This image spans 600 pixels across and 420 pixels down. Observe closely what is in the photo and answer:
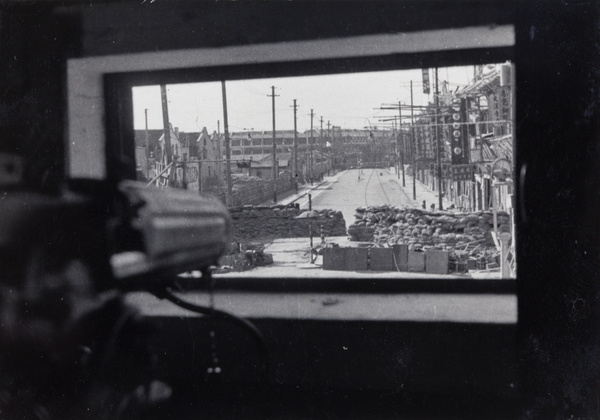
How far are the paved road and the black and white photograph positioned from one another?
0.01 m

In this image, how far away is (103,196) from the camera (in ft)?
7.86

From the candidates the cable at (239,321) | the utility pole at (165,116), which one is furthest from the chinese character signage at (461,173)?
the utility pole at (165,116)

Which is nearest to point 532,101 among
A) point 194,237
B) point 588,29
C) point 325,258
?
point 588,29

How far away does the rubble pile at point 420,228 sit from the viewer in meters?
2.33

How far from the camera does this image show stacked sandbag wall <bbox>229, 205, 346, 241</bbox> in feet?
7.88

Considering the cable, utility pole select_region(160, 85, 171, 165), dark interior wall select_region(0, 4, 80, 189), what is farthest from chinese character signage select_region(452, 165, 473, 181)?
dark interior wall select_region(0, 4, 80, 189)

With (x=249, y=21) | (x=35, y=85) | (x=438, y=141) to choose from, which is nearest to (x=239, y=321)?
(x=438, y=141)

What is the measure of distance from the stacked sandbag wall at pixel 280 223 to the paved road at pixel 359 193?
0.13ft

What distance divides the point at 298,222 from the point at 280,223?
3.4 inches

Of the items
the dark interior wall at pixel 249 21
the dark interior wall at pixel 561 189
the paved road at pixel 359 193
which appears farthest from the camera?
the paved road at pixel 359 193

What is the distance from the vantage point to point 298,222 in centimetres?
249

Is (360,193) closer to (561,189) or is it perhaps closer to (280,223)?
(280,223)

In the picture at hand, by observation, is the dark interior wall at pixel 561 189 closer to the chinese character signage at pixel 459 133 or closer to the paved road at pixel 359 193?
the chinese character signage at pixel 459 133

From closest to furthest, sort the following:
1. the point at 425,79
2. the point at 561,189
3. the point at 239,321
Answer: the point at 561,189 → the point at 425,79 → the point at 239,321
